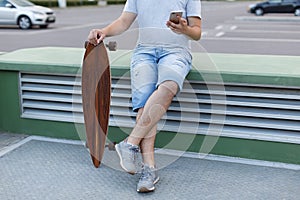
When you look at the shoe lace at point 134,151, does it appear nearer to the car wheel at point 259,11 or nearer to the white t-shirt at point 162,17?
the white t-shirt at point 162,17

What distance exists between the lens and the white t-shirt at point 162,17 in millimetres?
3129

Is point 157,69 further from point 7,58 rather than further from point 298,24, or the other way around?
point 298,24

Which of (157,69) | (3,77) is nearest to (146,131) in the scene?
(157,69)

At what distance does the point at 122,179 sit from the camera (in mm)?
3094

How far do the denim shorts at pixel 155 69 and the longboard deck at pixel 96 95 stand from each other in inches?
9.0

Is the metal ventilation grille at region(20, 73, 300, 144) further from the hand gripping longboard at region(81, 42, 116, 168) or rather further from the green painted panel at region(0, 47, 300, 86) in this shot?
the hand gripping longboard at region(81, 42, 116, 168)

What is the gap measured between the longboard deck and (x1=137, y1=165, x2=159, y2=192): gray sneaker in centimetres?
52

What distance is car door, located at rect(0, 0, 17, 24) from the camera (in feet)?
52.1

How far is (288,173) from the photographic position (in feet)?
10.4

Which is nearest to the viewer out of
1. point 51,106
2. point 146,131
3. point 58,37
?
point 146,131

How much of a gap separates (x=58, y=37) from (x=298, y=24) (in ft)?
34.4

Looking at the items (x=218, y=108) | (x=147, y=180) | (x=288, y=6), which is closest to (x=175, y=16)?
(x=218, y=108)

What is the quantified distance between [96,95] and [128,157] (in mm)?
585

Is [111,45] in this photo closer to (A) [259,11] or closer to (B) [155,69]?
(B) [155,69]
